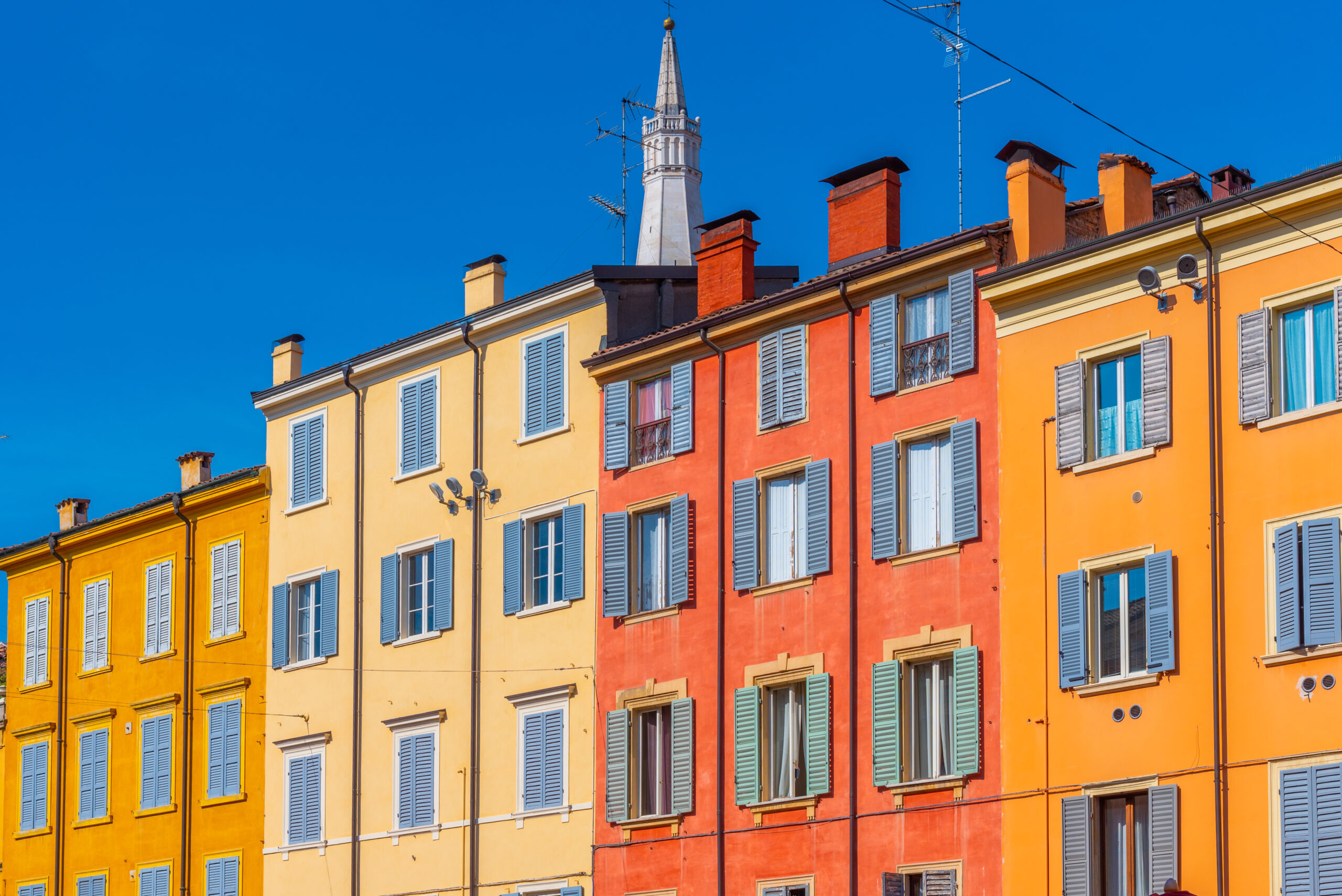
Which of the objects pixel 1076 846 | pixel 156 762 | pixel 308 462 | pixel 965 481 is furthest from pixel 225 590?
pixel 1076 846

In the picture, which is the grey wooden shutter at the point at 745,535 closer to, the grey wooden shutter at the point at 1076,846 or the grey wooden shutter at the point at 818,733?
the grey wooden shutter at the point at 818,733

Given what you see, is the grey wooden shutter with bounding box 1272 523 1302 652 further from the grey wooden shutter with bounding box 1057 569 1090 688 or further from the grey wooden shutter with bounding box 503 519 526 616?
the grey wooden shutter with bounding box 503 519 526 616

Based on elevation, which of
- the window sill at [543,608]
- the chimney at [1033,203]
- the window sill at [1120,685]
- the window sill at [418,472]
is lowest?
the window sill at [1120,685]

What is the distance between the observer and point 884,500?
35375mm

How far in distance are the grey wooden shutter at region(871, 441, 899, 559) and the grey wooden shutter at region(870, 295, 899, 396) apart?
1.03 m

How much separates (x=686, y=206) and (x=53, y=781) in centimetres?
6830

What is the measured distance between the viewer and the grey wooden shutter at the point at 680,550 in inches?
1513

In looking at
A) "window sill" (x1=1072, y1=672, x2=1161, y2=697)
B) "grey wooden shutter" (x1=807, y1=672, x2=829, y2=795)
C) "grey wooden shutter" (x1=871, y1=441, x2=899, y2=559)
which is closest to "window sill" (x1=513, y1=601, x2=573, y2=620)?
"grey wooden shutter" (x1=807, y1=672, x2=829, y2=795)

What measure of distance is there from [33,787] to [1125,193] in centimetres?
3089

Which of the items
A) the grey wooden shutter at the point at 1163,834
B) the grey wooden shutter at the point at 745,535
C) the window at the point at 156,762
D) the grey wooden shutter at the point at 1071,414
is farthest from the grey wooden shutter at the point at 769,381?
the window at the point at 156,762

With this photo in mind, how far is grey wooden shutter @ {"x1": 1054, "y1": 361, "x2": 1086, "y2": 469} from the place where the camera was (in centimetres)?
3262

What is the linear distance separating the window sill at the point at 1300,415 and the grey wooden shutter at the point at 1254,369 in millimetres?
95

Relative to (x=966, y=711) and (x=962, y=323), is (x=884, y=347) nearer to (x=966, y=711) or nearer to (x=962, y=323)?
(x=962, y=323)

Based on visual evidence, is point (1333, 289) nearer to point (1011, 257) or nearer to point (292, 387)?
point (1011, 257)
